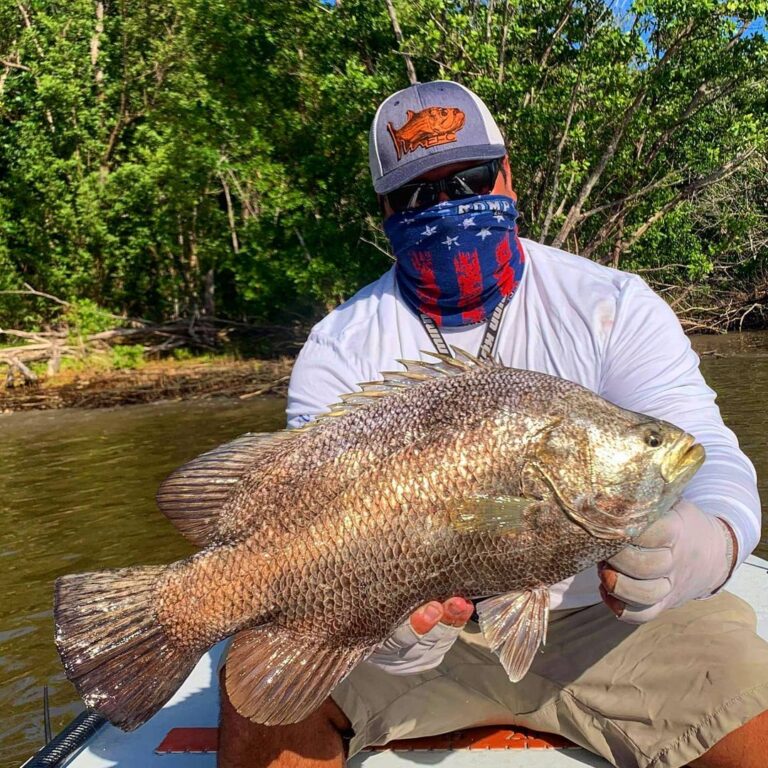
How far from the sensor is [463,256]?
2.55 metres

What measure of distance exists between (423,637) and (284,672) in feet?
1.15

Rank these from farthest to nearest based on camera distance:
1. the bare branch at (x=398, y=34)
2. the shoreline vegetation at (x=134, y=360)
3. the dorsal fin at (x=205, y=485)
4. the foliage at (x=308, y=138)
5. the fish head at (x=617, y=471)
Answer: the shoreline vegetation at (x=134, y=360), the bare branch at (x=398, y=34), the foliage at (x=308, y=138), the dorsal fin at (x=205, y=485), the fish head at (x=617, y=471)

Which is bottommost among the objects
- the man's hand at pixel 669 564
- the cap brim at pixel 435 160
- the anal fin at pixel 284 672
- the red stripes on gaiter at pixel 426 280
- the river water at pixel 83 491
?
the river water at pixel 83 491

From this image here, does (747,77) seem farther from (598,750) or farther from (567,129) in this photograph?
(598,750)

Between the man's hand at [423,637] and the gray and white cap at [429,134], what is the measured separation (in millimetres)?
1363

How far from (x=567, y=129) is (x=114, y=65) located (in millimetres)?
15367

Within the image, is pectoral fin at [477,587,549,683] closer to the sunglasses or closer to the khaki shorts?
the khaki shorts

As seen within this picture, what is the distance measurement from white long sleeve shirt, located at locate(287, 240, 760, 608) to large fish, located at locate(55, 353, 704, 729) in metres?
0.40

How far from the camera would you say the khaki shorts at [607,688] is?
7.21 feet

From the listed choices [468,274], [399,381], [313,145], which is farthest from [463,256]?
[313,145]

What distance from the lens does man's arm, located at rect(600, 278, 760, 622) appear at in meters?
1.84

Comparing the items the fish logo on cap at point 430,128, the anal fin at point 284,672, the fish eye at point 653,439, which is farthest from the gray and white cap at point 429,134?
the anal fin at point 284,672

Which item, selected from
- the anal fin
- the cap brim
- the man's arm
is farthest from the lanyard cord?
the anal fin

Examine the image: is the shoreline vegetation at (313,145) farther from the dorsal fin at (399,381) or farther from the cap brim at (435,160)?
the dorsal fin at (399,381)
